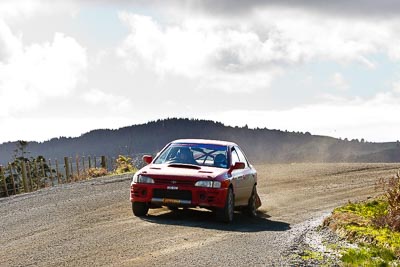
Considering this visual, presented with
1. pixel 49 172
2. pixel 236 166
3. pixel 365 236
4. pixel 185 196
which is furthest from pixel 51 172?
pixel 365 236

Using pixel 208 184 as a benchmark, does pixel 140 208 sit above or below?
below

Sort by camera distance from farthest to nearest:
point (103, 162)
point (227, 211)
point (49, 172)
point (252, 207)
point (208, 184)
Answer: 1. point (103, 162)
2. point (49, 172)
3. point (252, 207)
4. point (227, 211)
5. point (208, 184)

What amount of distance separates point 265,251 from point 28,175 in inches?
1238

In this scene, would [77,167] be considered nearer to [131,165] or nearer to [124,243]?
[131,165]

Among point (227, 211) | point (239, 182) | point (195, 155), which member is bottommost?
point (227, 211)

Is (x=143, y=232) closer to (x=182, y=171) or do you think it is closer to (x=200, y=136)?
(x=182, y=171)

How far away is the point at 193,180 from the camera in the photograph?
14.5 meters

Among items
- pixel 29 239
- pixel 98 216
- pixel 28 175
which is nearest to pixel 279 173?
Answer: pixel 28 175

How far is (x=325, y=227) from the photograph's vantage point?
1392 cm

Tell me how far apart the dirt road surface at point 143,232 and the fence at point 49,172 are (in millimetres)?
16477

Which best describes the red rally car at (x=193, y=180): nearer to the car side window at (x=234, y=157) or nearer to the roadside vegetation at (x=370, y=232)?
the car side window at (x=234, y=157)

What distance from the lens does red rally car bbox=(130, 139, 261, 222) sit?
14477 millimetres

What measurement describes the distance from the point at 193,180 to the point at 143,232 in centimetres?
218

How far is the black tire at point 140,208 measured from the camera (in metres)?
15.0
